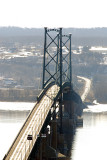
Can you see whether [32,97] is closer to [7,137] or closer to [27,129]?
[7,137]

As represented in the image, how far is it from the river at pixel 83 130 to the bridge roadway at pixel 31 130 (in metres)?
6.60

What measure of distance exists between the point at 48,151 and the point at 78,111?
6824 cm

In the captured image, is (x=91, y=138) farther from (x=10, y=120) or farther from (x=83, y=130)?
(x=10, y=120)

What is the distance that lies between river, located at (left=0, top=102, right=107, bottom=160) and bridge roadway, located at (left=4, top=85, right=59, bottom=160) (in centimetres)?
660

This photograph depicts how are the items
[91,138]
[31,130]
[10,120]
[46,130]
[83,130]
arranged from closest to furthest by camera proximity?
1. [31,130]
2. [46,130]
3. [91,138]
4. [83,130]
5. [10,120]

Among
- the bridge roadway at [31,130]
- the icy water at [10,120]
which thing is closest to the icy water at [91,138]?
the bridge roadway at [31,130]

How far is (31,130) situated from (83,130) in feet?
163

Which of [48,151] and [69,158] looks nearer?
[48,151]

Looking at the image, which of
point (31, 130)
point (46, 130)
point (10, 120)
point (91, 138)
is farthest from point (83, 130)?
point (31, 130)

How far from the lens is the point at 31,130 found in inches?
3076

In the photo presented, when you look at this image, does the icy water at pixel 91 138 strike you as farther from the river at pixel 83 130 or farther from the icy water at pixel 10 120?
the icy water at pixel 10 120

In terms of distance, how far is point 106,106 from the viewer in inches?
6791

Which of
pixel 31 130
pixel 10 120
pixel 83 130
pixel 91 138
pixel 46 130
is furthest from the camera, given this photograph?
pixel 10 120

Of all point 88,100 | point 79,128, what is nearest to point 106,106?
point 88,100
